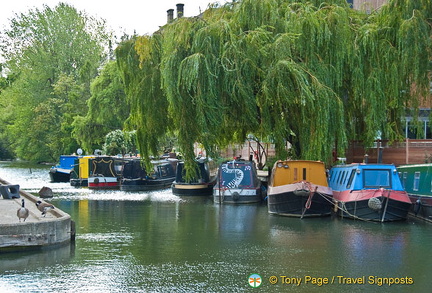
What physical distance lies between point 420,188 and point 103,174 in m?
22.4

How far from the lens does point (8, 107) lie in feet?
259

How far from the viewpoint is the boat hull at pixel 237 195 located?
2859cm

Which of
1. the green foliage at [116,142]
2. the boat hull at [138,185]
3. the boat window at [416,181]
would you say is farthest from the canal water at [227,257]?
the green foliage at [116,142]

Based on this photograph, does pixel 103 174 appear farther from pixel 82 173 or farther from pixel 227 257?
pixel 227 257

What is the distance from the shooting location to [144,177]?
38.8 metres

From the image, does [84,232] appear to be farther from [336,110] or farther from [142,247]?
[336,110]

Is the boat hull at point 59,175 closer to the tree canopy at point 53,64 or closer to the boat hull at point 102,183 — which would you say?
the boat hull at point 102,183

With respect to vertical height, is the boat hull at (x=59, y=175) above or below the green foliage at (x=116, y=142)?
below

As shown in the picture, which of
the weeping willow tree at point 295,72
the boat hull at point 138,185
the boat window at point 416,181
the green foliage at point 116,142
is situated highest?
the weeping willow tree at point 295,72

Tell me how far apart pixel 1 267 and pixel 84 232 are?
6.08 meters

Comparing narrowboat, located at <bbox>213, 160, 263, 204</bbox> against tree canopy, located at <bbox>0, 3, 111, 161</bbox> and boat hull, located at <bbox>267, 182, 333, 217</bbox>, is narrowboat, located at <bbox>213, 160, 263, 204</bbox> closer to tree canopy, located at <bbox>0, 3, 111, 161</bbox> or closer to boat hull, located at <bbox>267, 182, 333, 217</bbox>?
boat hull, located at <bbox>267, 182, 333, 217</bbox>

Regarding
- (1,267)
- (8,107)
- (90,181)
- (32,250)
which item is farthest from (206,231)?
(8,107)

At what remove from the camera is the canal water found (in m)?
12.8

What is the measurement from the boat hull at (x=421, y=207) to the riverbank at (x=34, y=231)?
12207 mm
